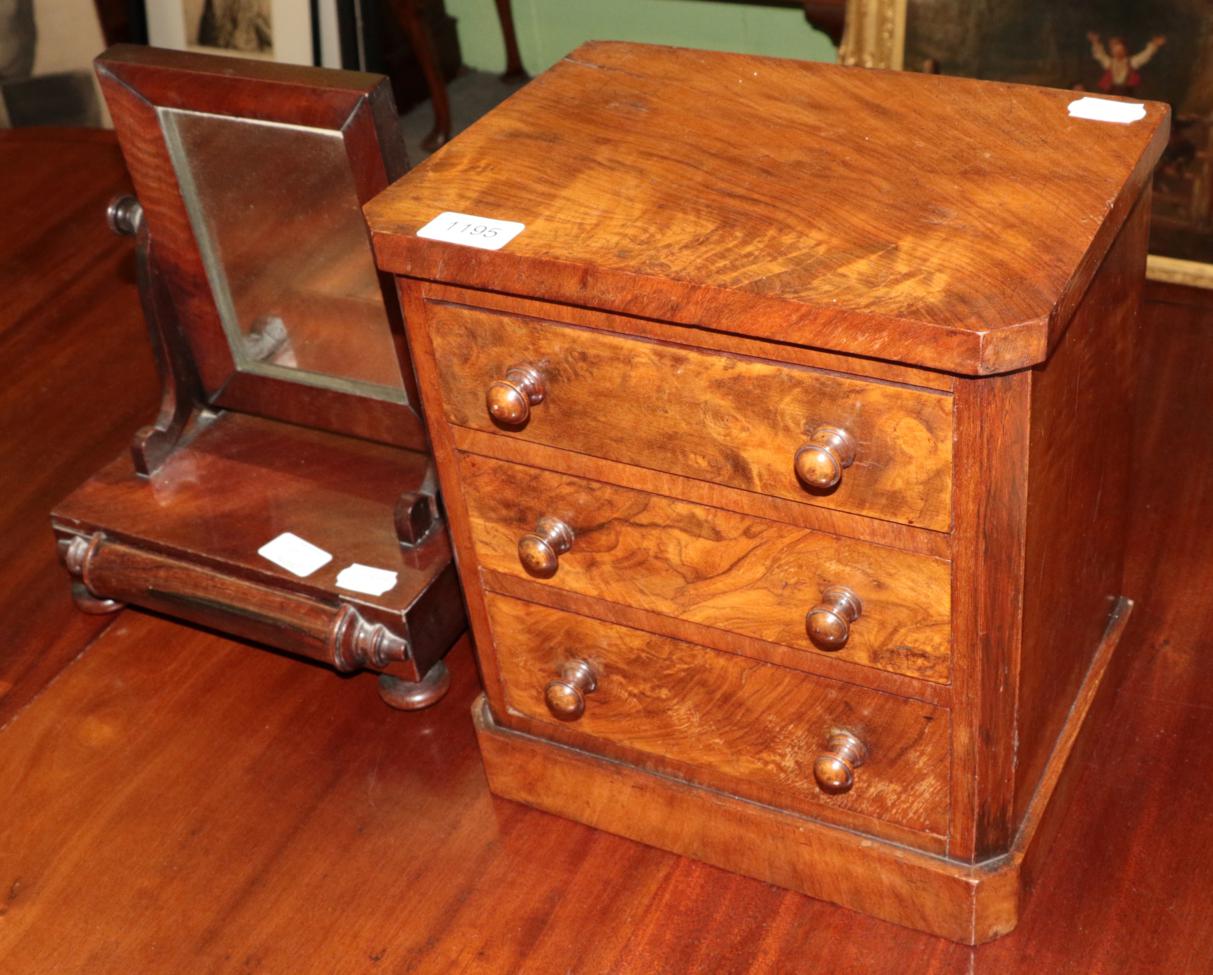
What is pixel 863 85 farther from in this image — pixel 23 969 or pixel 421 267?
pixel 23 969

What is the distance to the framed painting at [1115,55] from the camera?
2598 mm

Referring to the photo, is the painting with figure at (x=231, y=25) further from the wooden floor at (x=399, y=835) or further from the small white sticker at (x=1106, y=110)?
the small white sticker at (x=1106, y=110)

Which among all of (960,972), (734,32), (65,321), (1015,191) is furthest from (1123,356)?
(65,321)

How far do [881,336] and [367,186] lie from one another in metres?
0.71

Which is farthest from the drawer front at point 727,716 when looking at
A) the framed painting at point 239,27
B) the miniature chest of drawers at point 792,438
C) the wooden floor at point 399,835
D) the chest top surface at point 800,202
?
the framed painting at point 239,27

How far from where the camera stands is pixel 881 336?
126cm

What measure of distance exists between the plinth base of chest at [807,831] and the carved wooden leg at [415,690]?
0.16 metres

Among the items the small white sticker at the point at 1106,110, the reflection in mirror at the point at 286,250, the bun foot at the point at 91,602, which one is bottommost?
the bun foot at the point at 91,602

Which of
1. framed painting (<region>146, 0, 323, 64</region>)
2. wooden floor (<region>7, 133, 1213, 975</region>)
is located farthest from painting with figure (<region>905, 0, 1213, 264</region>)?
framed painting (<region>146, 0, 323, 64</region>)

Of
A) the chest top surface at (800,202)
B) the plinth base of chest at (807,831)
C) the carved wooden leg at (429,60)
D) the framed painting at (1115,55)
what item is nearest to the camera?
the chest top surface at (800,202)

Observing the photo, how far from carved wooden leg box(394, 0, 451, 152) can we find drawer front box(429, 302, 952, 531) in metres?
1.70

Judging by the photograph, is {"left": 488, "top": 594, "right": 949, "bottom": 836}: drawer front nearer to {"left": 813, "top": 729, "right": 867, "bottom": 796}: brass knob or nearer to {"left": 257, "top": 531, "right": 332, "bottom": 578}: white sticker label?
{"left": 813, "top": 729, "right": 867, "bottom": 796}: brass knob

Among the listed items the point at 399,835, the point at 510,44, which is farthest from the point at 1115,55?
the point at 399,835

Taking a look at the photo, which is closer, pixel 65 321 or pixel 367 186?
pixel 367 186
